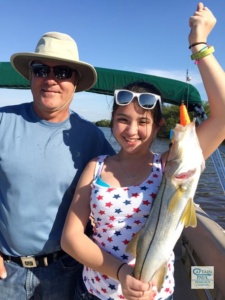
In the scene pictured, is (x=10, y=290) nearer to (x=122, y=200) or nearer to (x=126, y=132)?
(x=122, y=200)

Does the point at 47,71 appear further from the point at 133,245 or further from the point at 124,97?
the point at 133,245

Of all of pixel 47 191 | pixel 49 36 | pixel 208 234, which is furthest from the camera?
pixel 208 234

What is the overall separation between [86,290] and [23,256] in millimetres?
578

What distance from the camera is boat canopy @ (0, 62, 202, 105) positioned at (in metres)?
3.98

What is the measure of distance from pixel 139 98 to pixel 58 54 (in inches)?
29.1

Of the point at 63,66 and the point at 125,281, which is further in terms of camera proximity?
the point at 63,66

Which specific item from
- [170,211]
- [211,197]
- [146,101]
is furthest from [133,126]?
[211,197]

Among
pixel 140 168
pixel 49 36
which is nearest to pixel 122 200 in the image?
pixel 140 168

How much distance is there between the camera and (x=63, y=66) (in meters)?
2.59

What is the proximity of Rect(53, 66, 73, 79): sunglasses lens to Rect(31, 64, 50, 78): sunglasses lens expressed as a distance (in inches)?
2.5

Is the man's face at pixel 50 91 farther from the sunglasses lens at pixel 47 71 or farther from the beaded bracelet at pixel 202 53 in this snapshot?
the beaded bracelet at pixel 202 53

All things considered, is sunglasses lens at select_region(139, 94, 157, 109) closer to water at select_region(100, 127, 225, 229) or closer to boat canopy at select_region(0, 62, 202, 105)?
boat canopy at select_region(0, 62, 202, 105)

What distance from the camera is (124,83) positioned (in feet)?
13.8

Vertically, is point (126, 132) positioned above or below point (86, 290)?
above
